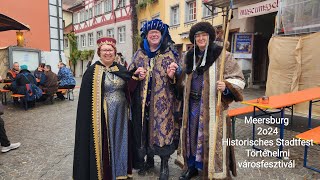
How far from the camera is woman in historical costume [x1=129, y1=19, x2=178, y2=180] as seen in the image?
2934mm

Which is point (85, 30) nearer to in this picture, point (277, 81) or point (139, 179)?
point (277, 81)

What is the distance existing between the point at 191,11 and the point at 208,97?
13265 millimetres

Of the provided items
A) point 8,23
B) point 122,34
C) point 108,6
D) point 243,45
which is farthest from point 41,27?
point 108,6

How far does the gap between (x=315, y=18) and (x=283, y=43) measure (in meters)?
0.89

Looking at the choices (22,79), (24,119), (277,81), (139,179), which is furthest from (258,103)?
(22,79)

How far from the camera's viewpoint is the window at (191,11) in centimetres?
1477

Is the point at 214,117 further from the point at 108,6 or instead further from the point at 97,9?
the point at 97,9

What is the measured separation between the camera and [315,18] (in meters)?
6.32

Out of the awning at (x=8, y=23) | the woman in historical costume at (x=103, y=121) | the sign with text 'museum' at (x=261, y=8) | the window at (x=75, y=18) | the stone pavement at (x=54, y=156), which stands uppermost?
the window at (x=75, y=18)

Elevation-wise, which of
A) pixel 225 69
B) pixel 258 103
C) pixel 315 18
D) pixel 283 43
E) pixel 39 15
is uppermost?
pixel 39 15

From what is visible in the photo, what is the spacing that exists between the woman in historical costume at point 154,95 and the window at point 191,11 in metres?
12.5

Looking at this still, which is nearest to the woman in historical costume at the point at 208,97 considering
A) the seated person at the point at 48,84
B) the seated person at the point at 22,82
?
the seated person at the point at 22,82

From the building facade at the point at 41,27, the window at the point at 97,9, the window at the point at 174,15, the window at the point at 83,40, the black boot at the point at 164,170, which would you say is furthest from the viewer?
the window at the point at 83,40

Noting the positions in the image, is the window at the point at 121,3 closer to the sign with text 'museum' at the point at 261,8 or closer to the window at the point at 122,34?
the window at the point at 122,34
